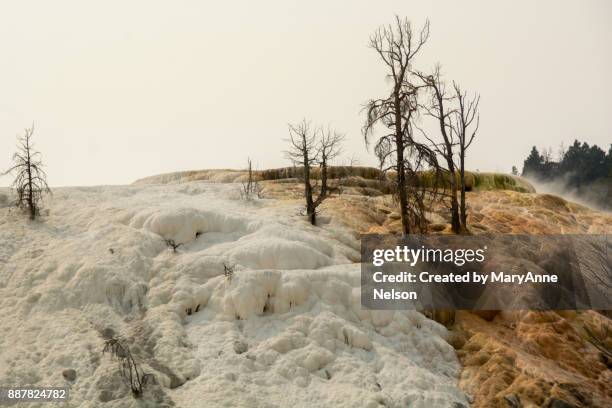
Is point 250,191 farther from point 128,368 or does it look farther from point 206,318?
point 128,368

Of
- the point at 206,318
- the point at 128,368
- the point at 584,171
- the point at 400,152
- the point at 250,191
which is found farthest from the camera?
the point at 584,171

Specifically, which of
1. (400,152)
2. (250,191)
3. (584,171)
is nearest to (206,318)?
(400,152)

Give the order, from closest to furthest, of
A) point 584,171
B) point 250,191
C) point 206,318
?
point 206,318
point 250,191
point 584,171

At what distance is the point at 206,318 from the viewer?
12883 millimetres

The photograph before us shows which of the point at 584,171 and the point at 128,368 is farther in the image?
the point at 584,171

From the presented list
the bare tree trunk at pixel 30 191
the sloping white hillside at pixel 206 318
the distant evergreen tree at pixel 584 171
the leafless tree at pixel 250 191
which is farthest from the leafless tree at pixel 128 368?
the distant evergreen tree at pixel 584 171

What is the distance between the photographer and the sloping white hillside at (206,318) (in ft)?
35.7

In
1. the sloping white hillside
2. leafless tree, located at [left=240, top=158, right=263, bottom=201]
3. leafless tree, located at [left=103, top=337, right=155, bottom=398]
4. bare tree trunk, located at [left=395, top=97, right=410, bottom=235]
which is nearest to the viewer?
leafless tree, located at [left=103, top=337, right=155, bottom=398]

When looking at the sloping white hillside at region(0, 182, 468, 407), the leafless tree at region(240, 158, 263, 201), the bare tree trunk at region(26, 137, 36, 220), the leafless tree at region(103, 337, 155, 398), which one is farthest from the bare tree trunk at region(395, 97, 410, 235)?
the bare tree trunk at region(26, 137, 36, 220)

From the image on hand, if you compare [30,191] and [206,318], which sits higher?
[30,191]

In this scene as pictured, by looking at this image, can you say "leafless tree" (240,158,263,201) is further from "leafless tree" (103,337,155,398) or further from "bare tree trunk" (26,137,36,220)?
"leafless tree" (103,337,155,398)

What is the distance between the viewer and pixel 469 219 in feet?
72.7

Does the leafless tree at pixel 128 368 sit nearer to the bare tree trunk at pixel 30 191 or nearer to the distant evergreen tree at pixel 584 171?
the bare tree trunk at pixel 30 191

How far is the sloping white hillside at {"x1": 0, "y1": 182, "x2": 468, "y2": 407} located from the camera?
35.7ft
